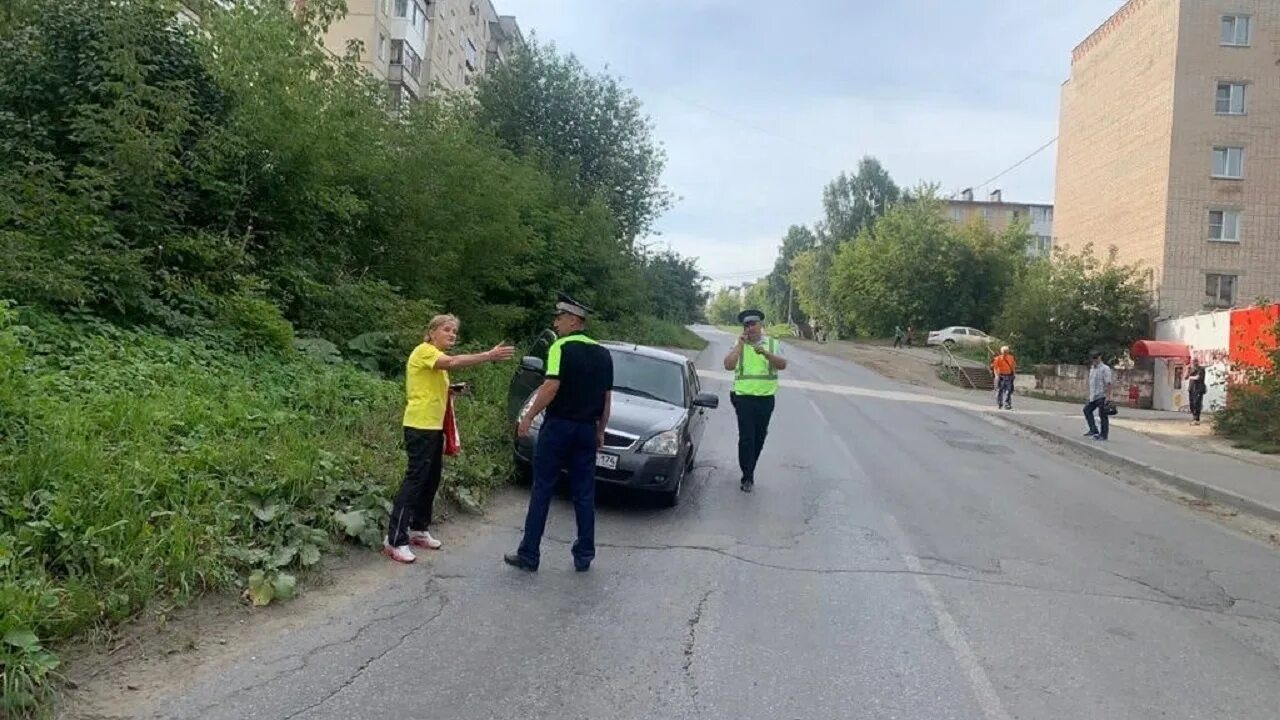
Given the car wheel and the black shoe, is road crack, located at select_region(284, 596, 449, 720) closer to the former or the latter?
the black shoe

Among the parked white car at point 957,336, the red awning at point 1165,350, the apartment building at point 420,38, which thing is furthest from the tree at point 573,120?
the parked white car at point 957,336

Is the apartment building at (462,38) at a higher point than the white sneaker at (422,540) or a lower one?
higher

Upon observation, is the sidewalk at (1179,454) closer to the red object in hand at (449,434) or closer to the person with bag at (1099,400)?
the person with bag at (1099,400)

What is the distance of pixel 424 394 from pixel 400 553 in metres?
1.05

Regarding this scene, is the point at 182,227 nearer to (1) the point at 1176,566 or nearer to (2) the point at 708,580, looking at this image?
(2) the point at 708,580

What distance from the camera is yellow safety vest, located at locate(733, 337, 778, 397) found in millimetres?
9617

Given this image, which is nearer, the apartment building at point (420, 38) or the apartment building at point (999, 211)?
the apartment building at point (420, 38)

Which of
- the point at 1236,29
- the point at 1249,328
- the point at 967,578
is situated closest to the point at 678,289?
A: the point at 1236,29

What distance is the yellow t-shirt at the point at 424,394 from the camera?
6172 mm

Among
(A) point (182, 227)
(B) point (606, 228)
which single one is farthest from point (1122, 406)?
(A) point (182, 227)

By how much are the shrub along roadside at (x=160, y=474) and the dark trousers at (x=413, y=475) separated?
25 cm

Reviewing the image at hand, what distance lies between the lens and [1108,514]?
32.6 feet

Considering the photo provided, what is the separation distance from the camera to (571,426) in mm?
6137

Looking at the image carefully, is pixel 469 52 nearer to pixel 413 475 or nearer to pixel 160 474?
pixel 413 475
